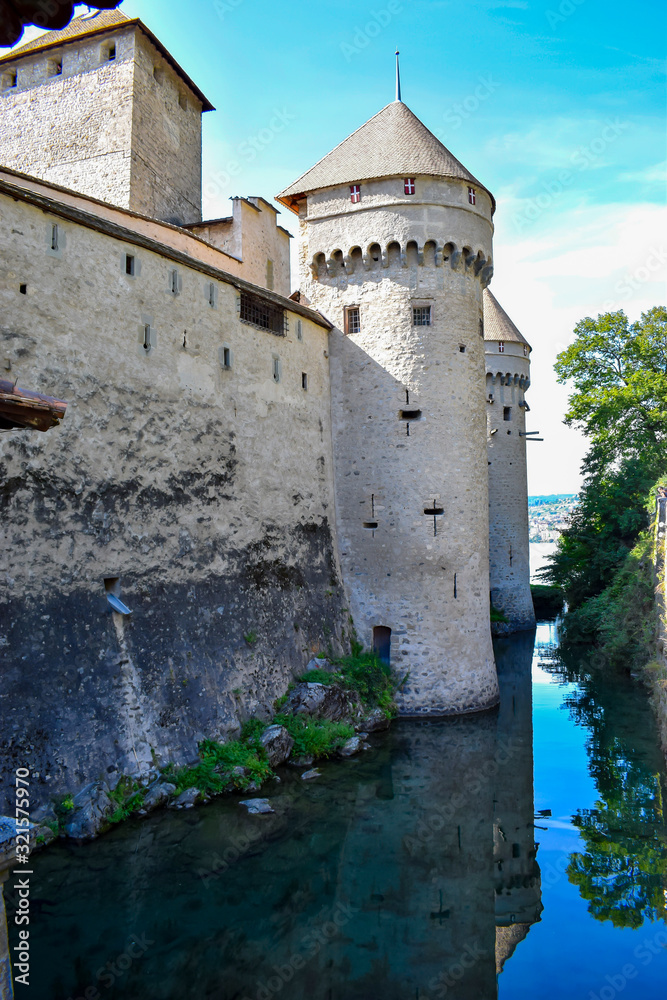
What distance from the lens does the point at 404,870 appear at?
9.67m

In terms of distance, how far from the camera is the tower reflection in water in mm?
7367

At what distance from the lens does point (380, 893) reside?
30.0ft

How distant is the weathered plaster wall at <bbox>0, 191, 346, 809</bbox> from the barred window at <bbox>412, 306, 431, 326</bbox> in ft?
11.7

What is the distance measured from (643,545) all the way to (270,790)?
14.1m

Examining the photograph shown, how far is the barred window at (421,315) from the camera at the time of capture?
1766cm

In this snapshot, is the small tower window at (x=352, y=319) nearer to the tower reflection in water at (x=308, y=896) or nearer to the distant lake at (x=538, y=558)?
the tower reflection in water at (x=308, y=896)

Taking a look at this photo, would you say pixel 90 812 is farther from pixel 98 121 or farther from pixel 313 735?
pixel 98 121

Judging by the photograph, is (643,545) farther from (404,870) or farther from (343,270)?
(404,870)

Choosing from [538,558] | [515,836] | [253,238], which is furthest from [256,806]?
[538,558]

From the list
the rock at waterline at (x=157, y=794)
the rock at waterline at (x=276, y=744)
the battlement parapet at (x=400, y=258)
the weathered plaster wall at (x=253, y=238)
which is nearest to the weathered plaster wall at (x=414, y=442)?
the battlement parapet at (x=400, y=258)

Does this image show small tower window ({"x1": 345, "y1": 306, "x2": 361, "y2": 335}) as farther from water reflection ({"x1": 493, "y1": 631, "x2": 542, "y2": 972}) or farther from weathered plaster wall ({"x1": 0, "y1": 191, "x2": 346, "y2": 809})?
water reflection ({"x1": 493, "y1": 631, "x2": 542, "y2": 972})

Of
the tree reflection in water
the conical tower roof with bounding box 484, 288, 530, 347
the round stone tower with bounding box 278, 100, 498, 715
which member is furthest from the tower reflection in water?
the conical tower roof with bounding box 484, 288, 530, 347

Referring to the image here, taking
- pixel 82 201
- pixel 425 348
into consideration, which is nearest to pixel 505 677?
pixel 425 348

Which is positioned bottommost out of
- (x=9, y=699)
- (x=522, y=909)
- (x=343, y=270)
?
(x=522, y=909)
